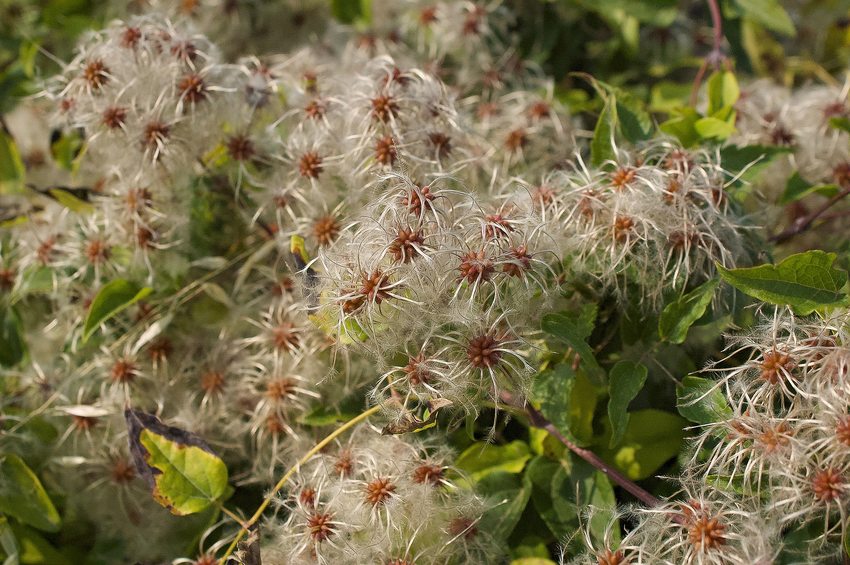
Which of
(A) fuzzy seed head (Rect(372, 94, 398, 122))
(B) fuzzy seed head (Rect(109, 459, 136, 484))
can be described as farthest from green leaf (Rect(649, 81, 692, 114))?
(B) fuzzy seed head (Rect(109, 459, 136, 484))

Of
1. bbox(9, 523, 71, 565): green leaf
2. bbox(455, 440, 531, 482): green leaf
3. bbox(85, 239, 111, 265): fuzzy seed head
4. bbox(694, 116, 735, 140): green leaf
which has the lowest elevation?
bbox(9, 523, 71, 565): green leaf

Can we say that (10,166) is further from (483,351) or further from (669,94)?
(669,94)

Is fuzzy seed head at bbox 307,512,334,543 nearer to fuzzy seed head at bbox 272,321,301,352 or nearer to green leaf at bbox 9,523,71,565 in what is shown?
fuzzy seed head at bbox 272,321,301,352

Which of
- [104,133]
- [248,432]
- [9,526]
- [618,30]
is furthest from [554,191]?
[9,526]

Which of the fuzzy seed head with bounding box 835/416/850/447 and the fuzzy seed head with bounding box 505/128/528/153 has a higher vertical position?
the fuzzy seed head with bounding box 835/416/850/447

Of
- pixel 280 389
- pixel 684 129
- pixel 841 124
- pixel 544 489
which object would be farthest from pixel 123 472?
pixel 841 124

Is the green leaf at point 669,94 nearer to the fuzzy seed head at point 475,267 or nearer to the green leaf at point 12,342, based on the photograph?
Result: the fuzzy seed head at point 475,267
